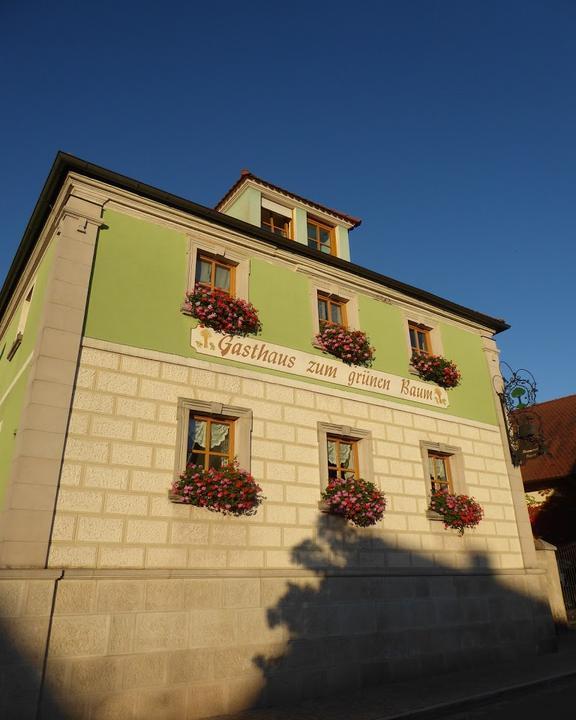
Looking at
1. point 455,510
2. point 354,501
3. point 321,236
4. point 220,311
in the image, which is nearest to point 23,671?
point 354,501

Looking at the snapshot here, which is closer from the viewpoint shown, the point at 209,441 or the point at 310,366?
the point at 209,441

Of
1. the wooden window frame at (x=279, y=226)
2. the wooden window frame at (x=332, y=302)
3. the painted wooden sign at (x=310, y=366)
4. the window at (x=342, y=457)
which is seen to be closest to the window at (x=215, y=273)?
the painted wooden sign at (x=310, y=366)

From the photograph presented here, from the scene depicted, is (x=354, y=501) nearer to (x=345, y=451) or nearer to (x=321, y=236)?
(x=345, y=451)

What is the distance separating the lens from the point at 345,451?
38.2 feet

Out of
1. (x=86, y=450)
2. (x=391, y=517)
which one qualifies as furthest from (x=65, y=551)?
(x=391, y=517)

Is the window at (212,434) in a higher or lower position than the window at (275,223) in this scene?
lower

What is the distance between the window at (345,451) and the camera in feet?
36.8

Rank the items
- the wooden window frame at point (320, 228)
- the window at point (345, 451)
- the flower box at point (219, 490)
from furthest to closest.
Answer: the wooden window frame at point (320, 228)
the window at point (345, 451)
the flower box at point (219, 490)

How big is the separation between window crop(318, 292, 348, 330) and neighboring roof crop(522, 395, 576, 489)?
11.7 metres

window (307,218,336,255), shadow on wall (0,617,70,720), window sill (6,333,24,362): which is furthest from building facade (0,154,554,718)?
window (307,218,336,255)

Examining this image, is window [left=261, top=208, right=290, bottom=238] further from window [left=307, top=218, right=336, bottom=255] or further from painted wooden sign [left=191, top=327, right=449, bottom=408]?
painted wooden sign [left=191, top=327, right=449, bottom=408]

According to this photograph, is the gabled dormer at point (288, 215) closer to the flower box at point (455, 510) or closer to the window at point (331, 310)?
the window at point (331, 310)

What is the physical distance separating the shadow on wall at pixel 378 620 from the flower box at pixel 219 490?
1.36 metres

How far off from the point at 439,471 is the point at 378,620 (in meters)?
3.88
